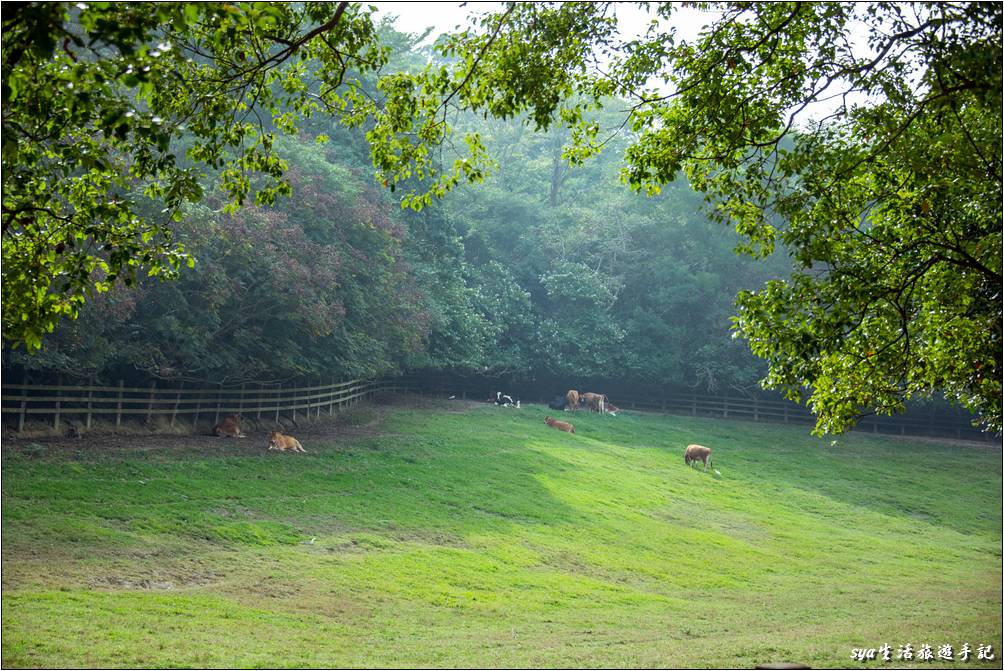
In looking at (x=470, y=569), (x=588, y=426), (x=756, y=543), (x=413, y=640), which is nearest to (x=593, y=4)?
(x=413, y=640)

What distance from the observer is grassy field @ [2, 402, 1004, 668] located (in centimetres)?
1081

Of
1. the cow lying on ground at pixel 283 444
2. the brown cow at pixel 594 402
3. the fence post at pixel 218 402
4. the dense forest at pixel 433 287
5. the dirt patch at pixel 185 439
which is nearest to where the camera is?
the dirt patch at pixel 185 439

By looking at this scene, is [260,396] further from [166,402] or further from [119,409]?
[119,409]

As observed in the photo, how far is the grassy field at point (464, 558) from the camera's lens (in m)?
10.8

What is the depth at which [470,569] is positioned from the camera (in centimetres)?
1598

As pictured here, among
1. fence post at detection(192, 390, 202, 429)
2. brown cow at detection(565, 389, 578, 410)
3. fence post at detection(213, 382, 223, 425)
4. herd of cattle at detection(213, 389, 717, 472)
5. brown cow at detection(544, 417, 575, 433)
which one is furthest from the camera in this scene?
brown cow at detection(565, 389, 578, 410)

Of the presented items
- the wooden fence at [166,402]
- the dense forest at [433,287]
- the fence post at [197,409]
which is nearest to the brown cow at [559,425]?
the dense forest at [433,287]

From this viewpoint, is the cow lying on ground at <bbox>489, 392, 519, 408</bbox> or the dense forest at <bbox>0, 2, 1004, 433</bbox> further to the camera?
the cow lying on ground at <bbox>489, 392, 519, 408</bbox>

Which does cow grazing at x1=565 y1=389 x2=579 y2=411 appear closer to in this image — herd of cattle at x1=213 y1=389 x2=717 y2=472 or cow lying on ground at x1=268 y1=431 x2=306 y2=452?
herd of cattle at x1=213 y1=389 x2=717 y2=472

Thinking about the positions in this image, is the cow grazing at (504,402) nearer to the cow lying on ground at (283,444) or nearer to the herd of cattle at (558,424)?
the herd of cattle at (558,424)

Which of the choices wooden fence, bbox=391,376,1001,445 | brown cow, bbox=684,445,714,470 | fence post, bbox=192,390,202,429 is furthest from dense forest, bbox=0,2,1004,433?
wooden fence, bbox=391,376,1001,445

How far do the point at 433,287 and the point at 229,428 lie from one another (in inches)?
503

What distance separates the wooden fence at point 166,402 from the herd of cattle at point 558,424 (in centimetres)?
86

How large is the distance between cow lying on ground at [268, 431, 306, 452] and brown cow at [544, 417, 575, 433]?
12.9 metres
